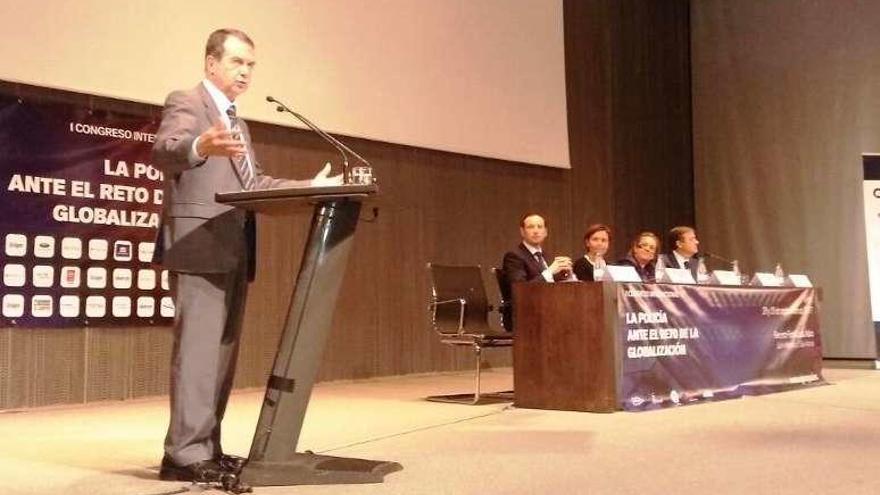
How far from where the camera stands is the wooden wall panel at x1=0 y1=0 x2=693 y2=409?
18.9 ft

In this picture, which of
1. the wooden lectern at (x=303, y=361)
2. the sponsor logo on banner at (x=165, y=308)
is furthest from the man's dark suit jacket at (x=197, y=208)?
the sponsor logo on banner at (x=165, y=308)

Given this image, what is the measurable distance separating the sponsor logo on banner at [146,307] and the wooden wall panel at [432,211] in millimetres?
117

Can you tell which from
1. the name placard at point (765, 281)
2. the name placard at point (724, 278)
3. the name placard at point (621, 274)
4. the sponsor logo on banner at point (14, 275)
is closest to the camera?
the name placard at point (621, 274)

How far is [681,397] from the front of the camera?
207 inches

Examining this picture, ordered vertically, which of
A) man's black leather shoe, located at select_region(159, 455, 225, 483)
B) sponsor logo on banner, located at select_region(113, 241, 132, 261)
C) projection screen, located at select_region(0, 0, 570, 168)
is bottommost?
man's black leather shoe, located at select_region(159, 455, 225, 483)

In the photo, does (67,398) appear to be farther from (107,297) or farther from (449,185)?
(449,185)

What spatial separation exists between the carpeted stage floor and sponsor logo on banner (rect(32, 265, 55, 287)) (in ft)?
2.30

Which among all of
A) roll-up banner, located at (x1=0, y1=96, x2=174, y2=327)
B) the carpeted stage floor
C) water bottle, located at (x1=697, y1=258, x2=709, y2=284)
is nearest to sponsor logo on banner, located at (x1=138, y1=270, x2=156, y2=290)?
roll-up banner, located at (x1=0, y1=96, x2=174, y2=327)

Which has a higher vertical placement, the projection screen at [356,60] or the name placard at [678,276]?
the projection screen at [356,60]

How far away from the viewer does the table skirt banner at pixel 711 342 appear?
500cm

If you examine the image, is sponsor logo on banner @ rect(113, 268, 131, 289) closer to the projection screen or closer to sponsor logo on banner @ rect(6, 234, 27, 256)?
sponsor logo on banner @ rect(6, 234, 27, 256)

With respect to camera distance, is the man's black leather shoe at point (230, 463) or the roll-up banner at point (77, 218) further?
the roll-up banner at point (77, 218)

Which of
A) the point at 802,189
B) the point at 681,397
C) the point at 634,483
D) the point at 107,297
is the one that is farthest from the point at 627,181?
the point at 634,483

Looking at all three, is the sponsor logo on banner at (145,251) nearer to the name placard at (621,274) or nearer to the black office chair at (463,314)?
the black office chair at (463,314)
